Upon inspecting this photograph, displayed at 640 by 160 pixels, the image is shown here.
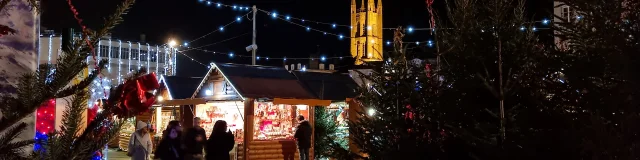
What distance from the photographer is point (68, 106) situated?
1.81 metres

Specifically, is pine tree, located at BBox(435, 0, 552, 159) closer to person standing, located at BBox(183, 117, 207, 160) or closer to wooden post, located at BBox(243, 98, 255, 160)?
person standing, located at BBox(183, 117, 207, 160)

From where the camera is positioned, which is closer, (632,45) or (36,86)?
(36,86)

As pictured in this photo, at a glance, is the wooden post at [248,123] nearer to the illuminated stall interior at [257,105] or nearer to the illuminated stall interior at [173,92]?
the illuminated stall interior at [257,105]

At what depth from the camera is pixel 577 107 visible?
437 centimetres

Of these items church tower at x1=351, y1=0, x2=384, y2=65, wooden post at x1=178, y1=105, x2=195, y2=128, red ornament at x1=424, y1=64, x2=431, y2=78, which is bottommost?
wooden post at x1=178, y1=105, x2=195, y2=128

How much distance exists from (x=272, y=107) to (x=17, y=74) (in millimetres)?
12343

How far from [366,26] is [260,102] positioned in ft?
155

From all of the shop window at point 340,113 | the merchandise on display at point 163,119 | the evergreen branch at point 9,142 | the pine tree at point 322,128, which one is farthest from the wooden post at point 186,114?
the evergreen branch at point 9,142

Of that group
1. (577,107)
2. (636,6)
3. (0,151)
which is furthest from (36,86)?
(577,107)

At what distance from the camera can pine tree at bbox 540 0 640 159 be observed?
342 cm

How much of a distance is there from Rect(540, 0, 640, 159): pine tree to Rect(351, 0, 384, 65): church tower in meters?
54.0

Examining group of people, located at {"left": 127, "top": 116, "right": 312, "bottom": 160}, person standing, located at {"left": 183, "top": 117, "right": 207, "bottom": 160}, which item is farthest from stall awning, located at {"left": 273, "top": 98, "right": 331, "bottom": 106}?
person standing, located at {"left": 183, "top": 117, "right": 207, "bottom": 160}

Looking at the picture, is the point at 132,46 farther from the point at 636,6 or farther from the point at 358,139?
the point at 636,6

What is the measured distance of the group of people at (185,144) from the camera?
29.1 feet
